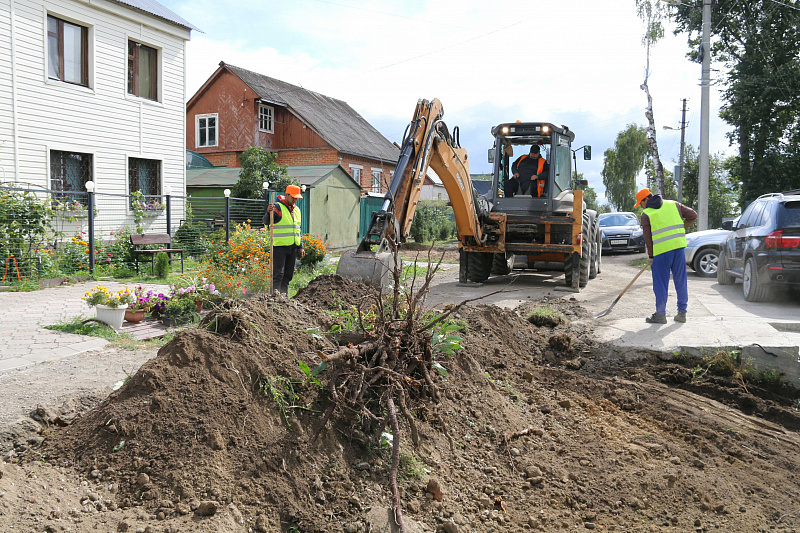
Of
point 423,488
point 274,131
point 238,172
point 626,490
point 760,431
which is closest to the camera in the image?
point 423,488

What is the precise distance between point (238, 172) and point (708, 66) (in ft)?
54.6

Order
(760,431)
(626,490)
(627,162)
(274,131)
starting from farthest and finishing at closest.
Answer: (627,162) < (274,131) < (760,431) < (626,490)

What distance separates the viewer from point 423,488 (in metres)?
3.55

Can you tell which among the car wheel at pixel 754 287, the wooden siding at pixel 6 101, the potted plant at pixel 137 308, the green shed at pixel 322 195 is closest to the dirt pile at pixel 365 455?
the potted plant at pixel 137 308

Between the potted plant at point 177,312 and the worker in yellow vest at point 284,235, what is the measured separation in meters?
1.36

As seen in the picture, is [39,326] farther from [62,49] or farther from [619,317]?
[62,49]

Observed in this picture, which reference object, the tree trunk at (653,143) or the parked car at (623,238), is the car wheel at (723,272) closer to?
the parked car at (623,238)

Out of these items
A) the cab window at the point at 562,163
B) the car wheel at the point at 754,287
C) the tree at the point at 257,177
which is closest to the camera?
the car wheel at the point at 754,287

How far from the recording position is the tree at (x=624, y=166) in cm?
4694

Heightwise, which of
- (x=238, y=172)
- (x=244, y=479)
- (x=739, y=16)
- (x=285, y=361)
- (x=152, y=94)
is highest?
(x=739, y=16)

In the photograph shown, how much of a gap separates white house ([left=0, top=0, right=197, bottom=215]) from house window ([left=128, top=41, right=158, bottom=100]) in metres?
0.03

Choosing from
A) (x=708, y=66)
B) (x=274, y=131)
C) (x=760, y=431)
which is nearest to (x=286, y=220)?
(x=760, y=431)

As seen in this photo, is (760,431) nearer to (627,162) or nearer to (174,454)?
(174,454)

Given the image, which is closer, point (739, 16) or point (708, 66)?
point (708, 66)
